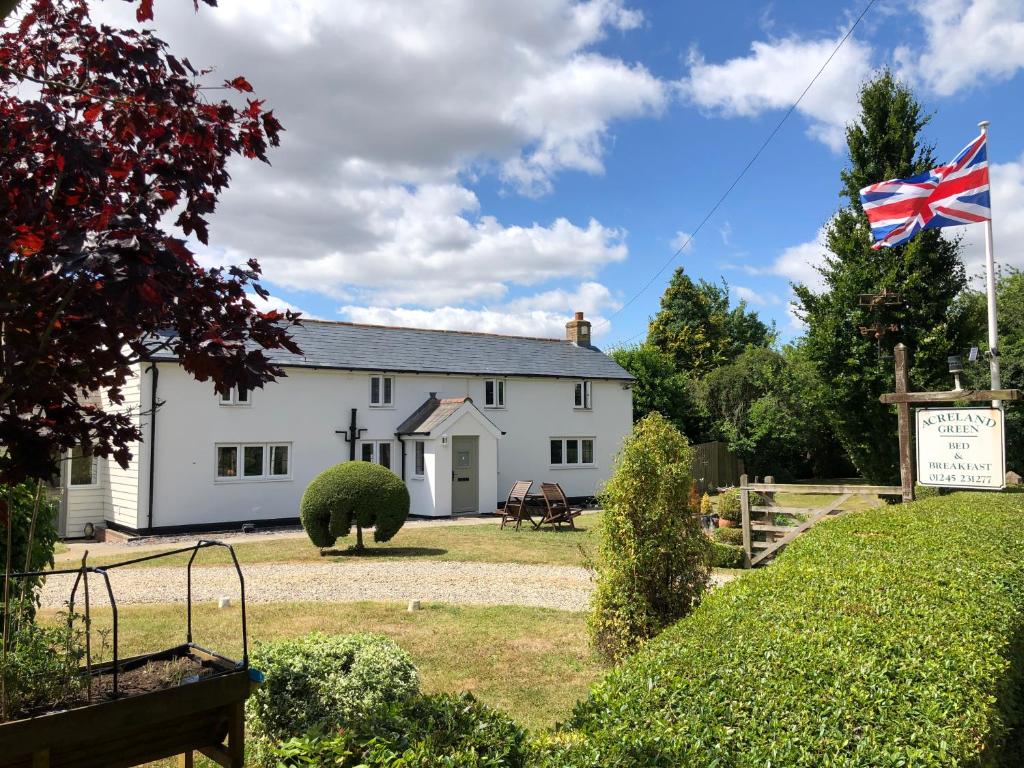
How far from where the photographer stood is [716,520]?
19688mm

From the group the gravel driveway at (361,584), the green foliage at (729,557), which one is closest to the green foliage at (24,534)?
the gravel driveway at (361,584)

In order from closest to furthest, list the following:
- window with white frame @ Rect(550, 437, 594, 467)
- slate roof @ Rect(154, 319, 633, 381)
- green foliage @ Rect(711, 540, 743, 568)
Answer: green foliage @ Rect(711, 540, 743, 568) < slate roof @ Rect(154, 319, 633, 381) < window with white frame @ Rect(550, 437, 594, 467)

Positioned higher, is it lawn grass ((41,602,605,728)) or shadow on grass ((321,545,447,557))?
lawn grass ((41,602,605,728))

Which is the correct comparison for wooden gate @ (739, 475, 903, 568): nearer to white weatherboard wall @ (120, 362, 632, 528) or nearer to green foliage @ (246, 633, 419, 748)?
green foliage @ (246, 633, 419, 748)

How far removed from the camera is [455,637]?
9008 mm

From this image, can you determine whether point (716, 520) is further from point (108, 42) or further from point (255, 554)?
point (108, 42)

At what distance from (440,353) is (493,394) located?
2.63 meters

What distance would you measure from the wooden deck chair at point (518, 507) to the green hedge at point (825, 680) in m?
15.2

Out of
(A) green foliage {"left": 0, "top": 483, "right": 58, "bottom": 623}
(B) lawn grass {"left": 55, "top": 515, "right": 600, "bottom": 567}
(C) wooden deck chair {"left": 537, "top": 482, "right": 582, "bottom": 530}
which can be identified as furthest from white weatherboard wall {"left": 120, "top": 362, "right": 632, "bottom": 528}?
(A) green foliage {"left": 0, "top": 483, "right": 58, "bottom": 623}

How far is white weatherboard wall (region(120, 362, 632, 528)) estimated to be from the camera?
69.3 feet

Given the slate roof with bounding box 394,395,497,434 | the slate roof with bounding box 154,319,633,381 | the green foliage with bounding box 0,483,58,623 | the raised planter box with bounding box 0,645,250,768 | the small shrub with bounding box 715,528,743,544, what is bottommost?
the small shrub with bounding box 715,528,743,544

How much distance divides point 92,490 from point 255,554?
941 cm

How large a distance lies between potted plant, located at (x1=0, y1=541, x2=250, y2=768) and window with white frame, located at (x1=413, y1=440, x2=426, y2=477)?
824 inches

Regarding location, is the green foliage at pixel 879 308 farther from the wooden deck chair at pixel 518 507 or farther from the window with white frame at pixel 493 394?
the window with white frame at pixel 493 394
